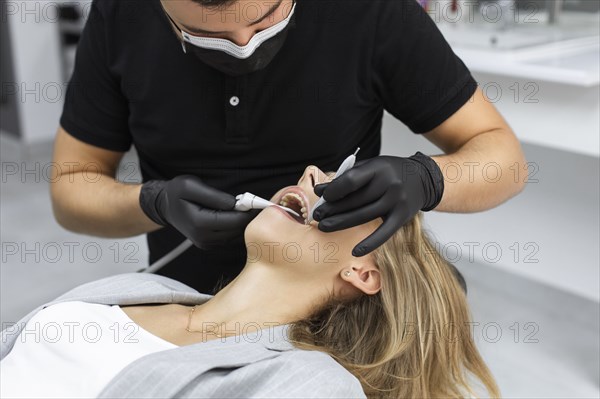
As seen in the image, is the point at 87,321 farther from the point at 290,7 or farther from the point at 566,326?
the point at 566,326

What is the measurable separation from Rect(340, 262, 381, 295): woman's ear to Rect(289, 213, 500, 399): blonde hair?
1cm

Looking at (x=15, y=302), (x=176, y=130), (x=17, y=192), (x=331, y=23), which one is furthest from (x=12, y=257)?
(x=331, y=23)

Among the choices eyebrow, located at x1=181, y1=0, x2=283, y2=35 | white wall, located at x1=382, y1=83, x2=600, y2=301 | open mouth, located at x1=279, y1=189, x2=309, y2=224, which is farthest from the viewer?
white wall, located at x1=382, y1=83, x2=600, y2=301

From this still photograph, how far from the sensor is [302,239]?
1299 millimetres

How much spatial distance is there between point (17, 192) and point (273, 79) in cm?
270

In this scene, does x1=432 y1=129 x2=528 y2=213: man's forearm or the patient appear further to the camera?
x1=432 y1=129 x2=528 y2=213: man's forearm

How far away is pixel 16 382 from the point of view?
1.18m

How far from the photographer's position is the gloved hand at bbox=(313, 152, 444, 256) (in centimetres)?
118

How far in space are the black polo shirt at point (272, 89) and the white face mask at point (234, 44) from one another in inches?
6.4

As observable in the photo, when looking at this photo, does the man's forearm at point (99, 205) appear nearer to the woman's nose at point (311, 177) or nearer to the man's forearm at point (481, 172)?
the woman's nose at point (311, 177)

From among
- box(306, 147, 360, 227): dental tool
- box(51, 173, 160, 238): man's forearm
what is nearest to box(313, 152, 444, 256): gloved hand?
box(306, 147, 360, 227): dental tool

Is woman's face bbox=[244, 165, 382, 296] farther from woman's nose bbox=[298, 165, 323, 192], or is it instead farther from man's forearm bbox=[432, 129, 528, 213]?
man's forearm bbox=[432, 129, 528, 213]

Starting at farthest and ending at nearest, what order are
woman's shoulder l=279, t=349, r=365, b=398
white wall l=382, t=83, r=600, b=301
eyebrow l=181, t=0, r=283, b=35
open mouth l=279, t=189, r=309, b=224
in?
white wall l=382, t=83, r=600, b=301, open mouth l=279, t=189, r=309, b=224, eyebrow l=181, t=0, r=283, b=35, woman's shoulder l=279, t=349, r=365, b=398

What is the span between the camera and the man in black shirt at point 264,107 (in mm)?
1462
